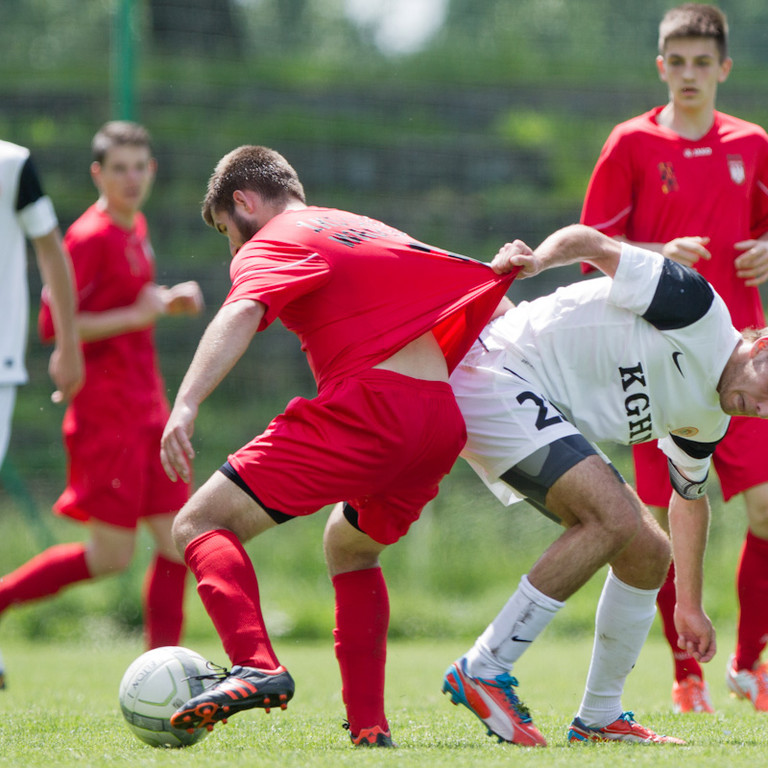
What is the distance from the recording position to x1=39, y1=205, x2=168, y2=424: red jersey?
6270 millimetres

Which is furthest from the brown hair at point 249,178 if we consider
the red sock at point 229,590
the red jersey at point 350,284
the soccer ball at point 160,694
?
the soccer ball at point 160,694

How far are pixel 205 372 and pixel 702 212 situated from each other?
8.22 ft

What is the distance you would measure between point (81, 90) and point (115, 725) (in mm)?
6889

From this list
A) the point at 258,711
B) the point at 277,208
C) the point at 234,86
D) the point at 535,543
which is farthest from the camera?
the point at 234,86

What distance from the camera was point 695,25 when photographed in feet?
16.4

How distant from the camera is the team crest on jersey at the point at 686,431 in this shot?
3803 millimetres

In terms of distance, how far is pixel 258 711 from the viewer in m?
4.85

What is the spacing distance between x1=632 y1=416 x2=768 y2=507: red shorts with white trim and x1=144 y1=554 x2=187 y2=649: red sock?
2.38 m

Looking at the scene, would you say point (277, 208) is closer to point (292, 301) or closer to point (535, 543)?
point (292, 301)

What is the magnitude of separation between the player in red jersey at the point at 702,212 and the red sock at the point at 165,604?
2.38 metres

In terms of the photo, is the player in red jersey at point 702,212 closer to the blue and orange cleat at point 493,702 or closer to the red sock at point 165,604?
the blue and orange cleat at point 493,702

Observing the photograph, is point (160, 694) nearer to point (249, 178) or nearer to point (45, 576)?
point (249, 178)

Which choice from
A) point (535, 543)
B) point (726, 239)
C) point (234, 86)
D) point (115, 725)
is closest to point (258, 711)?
point (115, 725)

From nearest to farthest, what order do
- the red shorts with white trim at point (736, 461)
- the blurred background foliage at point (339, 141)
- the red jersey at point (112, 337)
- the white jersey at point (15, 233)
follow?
1. the white jersey at point (15, 233)
2. the red shorts with white trim at point (736, 461)
3. the red jersey at point (112, 337)
4. the blurred background foliage at point (339, 141)
